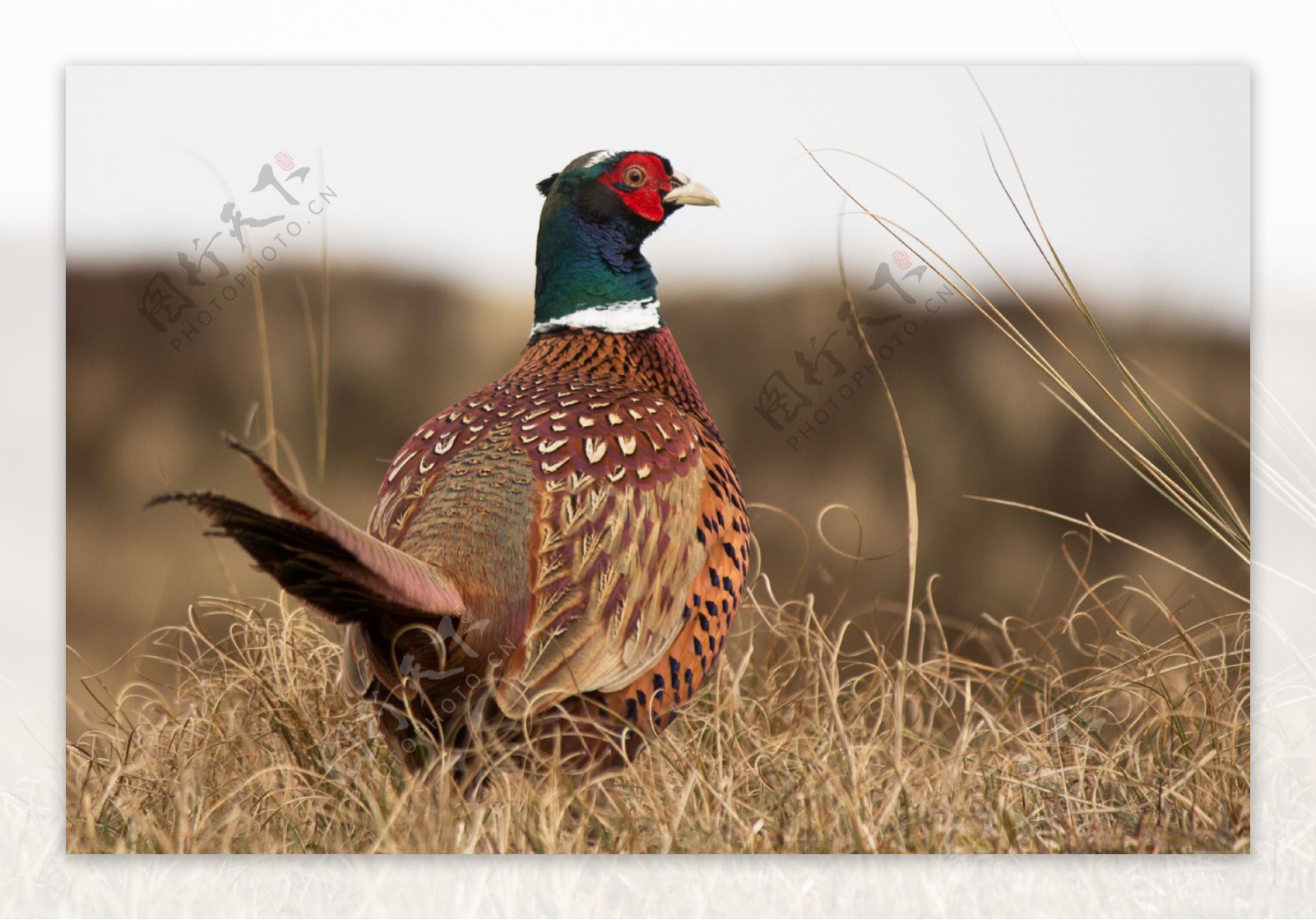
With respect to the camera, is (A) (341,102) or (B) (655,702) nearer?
(B) (655,702)

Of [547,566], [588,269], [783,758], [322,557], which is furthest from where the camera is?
[588,269]

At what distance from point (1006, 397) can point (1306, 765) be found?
1.17 meters

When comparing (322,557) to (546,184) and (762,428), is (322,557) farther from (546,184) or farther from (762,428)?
(762,428)

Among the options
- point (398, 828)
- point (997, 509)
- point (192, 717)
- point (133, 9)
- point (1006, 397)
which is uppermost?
point (133, 9)

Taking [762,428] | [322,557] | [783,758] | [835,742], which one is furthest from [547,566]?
[762,428]

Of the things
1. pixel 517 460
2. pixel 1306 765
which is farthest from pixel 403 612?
pixel 1306 765

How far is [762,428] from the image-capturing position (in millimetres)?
3402

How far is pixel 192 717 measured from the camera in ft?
10.0

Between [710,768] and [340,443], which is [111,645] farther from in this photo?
[710,768]

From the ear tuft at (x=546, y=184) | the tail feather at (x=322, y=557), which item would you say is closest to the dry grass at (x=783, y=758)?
the tail feather at (x=322, y=557)

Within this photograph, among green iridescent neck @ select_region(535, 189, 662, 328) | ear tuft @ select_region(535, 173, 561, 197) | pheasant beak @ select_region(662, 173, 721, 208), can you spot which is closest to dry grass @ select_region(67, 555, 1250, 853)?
green iridescent neck @ select_region(535, 189, 662, 328)

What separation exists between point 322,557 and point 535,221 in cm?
116

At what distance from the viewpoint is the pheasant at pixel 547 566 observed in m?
2.54

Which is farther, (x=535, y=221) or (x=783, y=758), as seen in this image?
(x=535, y=221)
